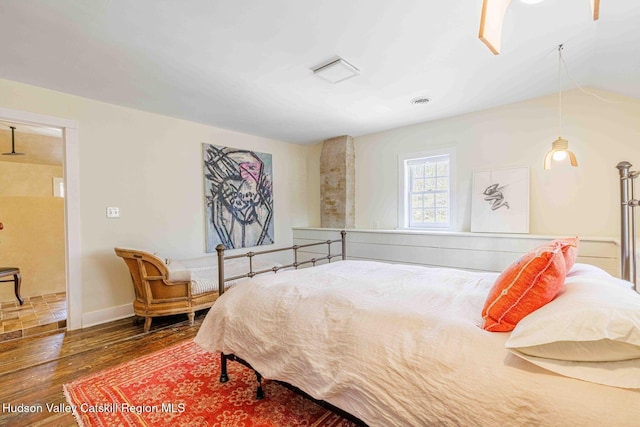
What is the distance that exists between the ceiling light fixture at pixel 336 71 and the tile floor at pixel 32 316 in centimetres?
378

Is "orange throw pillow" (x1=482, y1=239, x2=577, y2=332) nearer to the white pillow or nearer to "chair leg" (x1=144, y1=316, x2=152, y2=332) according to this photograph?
the white pillow

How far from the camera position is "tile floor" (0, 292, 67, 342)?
304cm

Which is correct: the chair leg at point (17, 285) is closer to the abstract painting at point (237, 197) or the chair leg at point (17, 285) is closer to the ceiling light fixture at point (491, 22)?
the abstract painting at point (237, 197)

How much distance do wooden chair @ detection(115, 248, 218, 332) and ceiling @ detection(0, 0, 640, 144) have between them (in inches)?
67.6

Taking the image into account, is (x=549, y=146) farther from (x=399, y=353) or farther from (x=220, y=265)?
(x=220, y=265)

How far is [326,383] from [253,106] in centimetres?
301

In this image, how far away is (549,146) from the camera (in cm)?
323

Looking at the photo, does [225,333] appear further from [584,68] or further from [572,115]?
[572,115]

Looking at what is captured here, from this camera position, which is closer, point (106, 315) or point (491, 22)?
point (491, 22)

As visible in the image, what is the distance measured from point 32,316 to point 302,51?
4.36 m

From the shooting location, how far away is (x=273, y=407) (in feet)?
5.88

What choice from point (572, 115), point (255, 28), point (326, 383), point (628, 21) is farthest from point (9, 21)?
point (572, 115)

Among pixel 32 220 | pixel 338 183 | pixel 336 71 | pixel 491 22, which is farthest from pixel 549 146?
pixel 32 220

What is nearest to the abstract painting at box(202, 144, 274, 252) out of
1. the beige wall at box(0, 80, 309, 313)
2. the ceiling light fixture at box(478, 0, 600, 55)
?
the beige wall at box(0, 80, 309, 313)
